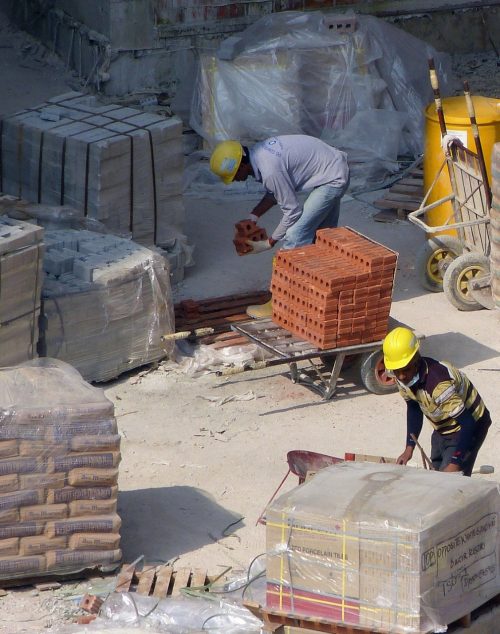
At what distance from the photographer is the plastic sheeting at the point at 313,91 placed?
1571 cm

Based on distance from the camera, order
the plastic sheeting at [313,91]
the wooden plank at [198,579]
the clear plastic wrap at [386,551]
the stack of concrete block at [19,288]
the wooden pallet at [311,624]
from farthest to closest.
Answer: the plastic sheeting at [313,91] → the stack of concrete block at [19,288] → the wooden plank at [198,579] → the wooden pallet at [311,624] → the clear plastic wrap at [386,551]

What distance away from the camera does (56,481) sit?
7.80m

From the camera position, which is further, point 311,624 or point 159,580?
point 159,580

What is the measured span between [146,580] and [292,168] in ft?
14.6

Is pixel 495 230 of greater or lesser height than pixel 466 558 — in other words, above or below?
above

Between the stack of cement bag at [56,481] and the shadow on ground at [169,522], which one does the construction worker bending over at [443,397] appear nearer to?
the shadow on ground at [169,522]

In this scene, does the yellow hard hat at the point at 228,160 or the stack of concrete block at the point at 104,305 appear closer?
the stack of concrete block at the point at 104,305

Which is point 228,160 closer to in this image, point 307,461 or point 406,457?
point 307,461

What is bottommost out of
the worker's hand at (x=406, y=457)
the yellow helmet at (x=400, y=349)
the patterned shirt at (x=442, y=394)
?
the worker's hand at (x=406, y=457)

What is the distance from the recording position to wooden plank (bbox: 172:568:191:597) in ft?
25.5

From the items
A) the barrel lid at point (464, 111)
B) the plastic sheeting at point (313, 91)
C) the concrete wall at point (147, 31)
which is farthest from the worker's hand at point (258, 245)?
the concrete wall at point (147, 31)

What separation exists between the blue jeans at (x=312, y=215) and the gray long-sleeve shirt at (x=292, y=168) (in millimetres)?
49

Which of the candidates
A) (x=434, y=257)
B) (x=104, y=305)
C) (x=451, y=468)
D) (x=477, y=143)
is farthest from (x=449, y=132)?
(x=451, y=468)

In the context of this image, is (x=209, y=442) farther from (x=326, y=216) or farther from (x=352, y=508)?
(x=352, y=508)
